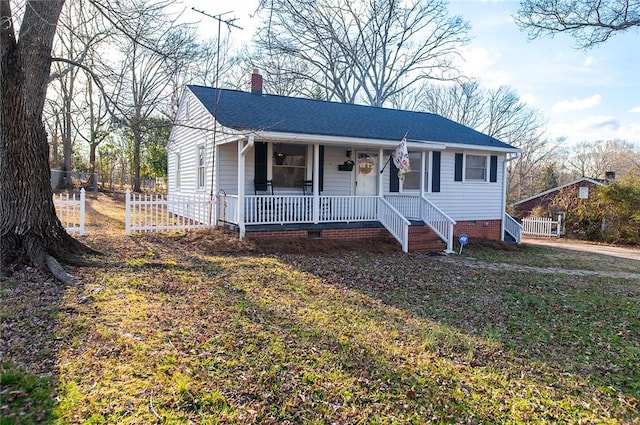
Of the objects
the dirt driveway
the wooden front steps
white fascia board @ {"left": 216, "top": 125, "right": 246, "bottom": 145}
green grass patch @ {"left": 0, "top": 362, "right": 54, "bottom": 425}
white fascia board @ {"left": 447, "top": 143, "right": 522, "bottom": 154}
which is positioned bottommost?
the dirt driveway

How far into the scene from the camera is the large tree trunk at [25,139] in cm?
641

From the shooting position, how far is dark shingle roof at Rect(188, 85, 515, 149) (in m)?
11.5

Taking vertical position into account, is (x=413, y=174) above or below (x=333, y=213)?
above

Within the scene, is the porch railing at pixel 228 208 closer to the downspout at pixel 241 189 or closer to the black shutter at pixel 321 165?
the downspout at pixel 241 189

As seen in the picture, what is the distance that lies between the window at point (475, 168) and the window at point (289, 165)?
6015 mm

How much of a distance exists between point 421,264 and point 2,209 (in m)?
7.91

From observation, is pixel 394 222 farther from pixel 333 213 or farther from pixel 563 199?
pixel 563 199

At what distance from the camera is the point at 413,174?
13969mm

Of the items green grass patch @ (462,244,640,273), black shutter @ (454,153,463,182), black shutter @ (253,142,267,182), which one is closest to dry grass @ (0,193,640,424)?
green grass patch @ (462,244,640,273)

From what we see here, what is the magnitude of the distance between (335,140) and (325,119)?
2.48 meters

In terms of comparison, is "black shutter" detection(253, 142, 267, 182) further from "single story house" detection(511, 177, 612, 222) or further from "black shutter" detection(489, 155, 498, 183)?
"single story house" detection(511, 177, 612, 222)

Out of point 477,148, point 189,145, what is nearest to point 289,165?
point 189,145

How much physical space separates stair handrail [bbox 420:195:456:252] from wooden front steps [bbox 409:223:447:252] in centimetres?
15

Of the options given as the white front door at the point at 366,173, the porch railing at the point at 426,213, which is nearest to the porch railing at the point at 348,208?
the porch railing at the point at 426,213
